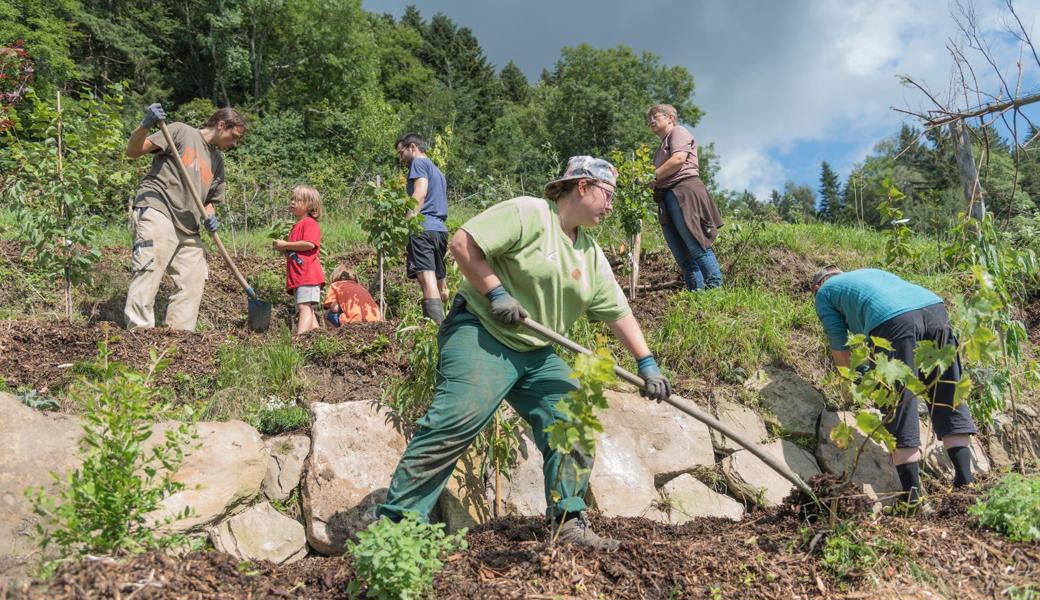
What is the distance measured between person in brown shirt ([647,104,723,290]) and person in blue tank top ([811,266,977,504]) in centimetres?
171

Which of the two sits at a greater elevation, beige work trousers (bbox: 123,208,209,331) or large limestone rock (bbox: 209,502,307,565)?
beige work trousers (bbox: 123,208,209,331)

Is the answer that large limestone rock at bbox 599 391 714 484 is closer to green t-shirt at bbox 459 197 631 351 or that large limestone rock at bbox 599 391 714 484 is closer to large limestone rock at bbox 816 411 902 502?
large limestone rock at bbox 816 411 902 502

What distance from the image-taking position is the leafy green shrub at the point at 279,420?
397cm

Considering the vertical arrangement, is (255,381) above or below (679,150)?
below

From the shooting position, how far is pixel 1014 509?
10.2 ft

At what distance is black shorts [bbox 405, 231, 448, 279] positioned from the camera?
551cm

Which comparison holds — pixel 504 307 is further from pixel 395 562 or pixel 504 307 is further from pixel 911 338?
pixel 911 338

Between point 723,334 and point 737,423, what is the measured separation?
737 mm

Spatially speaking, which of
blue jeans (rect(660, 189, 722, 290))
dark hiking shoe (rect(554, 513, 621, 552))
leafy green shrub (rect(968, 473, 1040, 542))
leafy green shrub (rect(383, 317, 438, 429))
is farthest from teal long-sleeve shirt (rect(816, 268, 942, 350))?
leafy green shrub (rect(383, 317, 438, 429))

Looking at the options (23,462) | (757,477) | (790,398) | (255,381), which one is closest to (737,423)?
(757,477)

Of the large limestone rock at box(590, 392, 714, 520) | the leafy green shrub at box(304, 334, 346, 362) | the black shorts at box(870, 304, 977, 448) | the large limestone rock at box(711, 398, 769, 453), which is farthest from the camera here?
the leafy green shrub at box(304, 334, 346, 362)

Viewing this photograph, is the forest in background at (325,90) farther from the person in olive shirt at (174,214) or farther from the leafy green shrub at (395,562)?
the leafy green shrub at (395,562)

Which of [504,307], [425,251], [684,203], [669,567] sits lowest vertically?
[669,567]

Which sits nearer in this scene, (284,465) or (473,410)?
(473,410)
